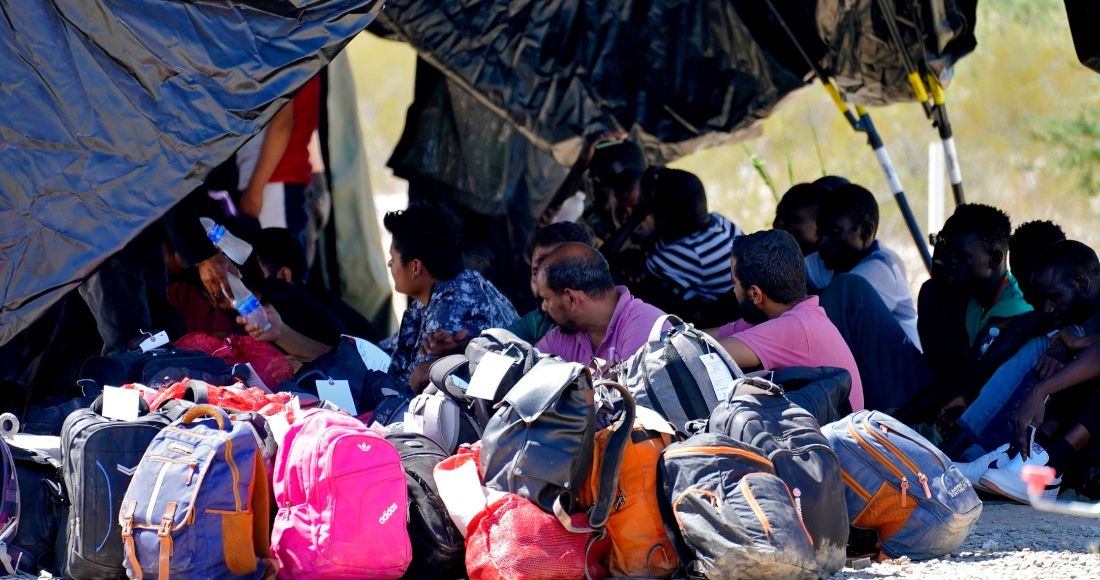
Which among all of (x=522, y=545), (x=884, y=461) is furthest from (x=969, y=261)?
(x=522, y=545)

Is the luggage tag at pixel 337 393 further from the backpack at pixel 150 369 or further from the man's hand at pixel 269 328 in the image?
the man's hand at pixel 269 328

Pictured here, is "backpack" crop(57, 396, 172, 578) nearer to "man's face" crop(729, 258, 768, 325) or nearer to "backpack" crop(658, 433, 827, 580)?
"backpack" crop(658, 433, 827, 580)

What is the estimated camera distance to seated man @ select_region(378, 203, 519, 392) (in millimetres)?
4762

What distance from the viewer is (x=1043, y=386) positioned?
4.27 m

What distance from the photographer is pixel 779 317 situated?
4.12 metres

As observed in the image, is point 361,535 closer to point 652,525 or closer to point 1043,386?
point 652,525

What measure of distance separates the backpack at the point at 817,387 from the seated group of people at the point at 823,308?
16 cm

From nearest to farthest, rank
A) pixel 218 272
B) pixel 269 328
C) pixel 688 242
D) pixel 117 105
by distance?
pixel 117 105
pixel 269 328
pixel 218 272
pixel 688 242

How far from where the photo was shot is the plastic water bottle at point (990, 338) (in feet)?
15.4

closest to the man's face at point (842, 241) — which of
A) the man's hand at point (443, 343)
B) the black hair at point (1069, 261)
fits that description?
the black hair at point (1069, 261)

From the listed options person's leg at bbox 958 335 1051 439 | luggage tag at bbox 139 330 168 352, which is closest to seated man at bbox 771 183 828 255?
person's leg at bbox 958 335 1051 439

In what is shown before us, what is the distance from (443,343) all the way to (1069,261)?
2350 mm

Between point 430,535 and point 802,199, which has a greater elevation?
point 802,199

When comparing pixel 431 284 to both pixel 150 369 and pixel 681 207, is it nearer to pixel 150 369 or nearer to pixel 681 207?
pixel 150 369
